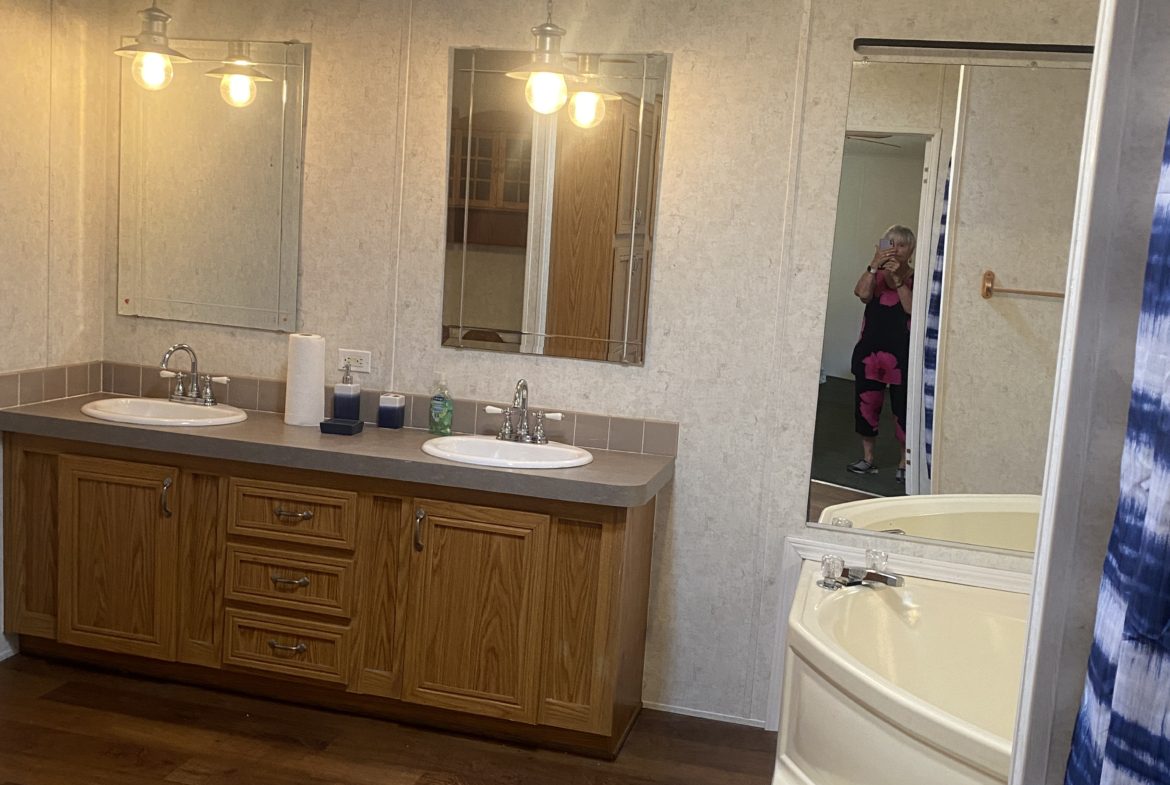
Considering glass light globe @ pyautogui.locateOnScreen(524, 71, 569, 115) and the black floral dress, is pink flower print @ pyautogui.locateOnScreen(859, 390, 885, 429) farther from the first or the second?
glass light globe @ pyautogui.locateOnScreen(524, 71, 569, 115)

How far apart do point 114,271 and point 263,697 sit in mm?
1570

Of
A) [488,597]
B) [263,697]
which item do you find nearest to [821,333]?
[488,597]

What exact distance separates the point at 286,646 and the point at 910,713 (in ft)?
6.18

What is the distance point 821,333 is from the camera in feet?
10.8

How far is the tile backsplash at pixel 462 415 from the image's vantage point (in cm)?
344

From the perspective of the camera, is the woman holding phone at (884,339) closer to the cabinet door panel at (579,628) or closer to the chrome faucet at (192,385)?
the cabinet door panel at (579,628)

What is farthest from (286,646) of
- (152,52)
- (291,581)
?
(152,52)

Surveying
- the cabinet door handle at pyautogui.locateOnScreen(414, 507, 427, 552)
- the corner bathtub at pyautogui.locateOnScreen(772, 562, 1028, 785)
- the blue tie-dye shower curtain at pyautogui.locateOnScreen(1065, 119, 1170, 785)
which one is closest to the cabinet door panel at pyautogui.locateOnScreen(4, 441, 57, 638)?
the cabinet door handle at pyautogui.locateOnScreen(414, 507, 427, 552)

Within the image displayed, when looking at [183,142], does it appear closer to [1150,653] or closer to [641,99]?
[641,99]

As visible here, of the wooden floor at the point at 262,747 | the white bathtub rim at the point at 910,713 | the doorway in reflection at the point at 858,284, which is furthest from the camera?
the doorway in reflection at the point at 858,284

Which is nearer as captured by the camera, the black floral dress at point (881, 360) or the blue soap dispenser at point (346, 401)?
the black floral dress at point (881, 360)

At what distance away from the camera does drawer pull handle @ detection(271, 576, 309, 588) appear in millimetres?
3256

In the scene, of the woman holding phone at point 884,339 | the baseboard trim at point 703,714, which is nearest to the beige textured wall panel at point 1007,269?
the woman holding phone at point 884,339

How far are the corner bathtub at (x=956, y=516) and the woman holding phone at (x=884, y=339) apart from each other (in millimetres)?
108
